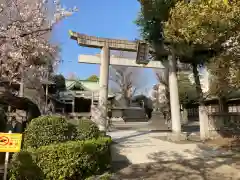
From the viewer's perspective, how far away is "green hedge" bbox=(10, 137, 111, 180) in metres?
5.63

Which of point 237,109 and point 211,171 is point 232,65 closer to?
point 211,171

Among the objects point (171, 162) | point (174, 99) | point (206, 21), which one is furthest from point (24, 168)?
point (174, 99)

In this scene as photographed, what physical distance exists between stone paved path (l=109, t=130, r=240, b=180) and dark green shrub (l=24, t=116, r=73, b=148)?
2.06 meters

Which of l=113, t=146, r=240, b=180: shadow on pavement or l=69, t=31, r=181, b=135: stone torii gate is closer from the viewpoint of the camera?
l=113, t=146, r=240, b=180: shadow on pavement

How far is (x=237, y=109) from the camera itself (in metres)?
22.0

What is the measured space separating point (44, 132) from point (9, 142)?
1.82 m

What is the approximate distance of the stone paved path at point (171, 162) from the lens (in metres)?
6.99

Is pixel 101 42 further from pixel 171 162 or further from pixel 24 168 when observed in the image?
pixel 24 168

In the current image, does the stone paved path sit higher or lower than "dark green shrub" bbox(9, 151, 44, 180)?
lower

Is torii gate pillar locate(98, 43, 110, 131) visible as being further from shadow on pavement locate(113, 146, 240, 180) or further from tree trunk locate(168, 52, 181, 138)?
shadow on pavement locate(113, 146, 240, 180)

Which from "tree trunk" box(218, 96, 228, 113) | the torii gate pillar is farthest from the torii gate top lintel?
"tree trunk" box(218, 96, 228, 113)

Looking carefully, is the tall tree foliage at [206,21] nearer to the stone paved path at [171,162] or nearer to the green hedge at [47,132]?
the stone paved path at [171,162]

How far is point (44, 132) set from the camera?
268 inches

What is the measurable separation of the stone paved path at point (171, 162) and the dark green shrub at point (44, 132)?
2.06m
